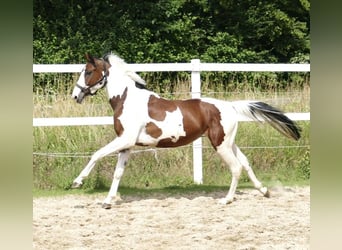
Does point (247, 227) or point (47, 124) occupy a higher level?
point (47, 124)

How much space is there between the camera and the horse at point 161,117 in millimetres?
3832

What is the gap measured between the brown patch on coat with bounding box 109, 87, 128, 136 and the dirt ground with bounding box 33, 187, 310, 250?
0.62 metres

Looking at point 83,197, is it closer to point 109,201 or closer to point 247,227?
point 109,201

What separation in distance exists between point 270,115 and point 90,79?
148 cm

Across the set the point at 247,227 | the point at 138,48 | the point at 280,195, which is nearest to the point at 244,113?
the point at 280,195

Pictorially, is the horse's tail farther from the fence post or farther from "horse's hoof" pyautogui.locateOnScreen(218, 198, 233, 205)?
the fence post

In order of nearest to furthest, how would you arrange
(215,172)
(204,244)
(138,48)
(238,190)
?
1. (204,244)
2. (238,190)
3. (215,172)
4. (138,48)

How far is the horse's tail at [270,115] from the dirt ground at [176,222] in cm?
60

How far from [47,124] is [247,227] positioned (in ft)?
7.35

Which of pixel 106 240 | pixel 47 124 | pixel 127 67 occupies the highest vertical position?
pixel 127 67

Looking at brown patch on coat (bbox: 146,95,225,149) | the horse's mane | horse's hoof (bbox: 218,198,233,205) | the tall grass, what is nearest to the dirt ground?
horse's hoof (bbox: 218,198,233,205)

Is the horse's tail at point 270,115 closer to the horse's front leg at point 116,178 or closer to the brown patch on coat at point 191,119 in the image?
the brown patch on coat at point 191,119

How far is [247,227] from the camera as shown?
320cm

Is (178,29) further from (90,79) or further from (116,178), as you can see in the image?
(116,178)
